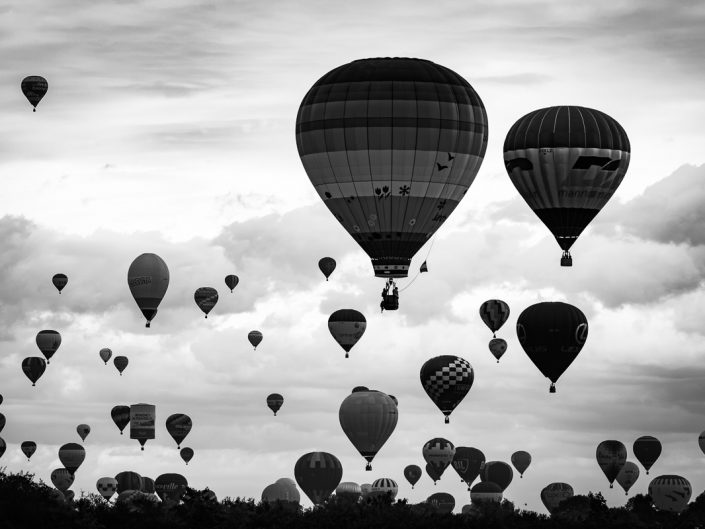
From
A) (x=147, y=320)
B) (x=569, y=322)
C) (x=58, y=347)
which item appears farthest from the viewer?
(x=58, y=347)

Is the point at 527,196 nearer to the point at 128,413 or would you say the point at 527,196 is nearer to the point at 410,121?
the point at 410,121

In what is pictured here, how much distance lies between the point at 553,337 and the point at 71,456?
42233mm

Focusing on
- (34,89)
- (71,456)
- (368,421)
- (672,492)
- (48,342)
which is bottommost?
(672,492)

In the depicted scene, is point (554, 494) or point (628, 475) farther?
point (554, 494)

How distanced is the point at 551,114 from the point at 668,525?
70.2ft

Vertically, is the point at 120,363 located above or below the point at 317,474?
above

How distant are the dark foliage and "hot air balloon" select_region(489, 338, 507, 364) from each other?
26348mm

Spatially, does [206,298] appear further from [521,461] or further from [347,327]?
[521,461]

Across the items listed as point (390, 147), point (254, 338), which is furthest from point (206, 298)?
point (390, 147)

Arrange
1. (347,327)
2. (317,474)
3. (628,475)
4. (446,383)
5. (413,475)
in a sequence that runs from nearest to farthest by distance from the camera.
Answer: (317,474) < (446,383) < (347,327) < (628,475) < (413,475)

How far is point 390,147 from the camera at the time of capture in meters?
62.4

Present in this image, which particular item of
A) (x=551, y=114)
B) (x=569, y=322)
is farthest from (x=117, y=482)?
(x=551, y=114)

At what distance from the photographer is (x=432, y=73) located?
63562 mm

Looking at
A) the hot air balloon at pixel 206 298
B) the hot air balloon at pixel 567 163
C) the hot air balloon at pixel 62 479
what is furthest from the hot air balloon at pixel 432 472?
the hot air balloon at pixel 567 163
